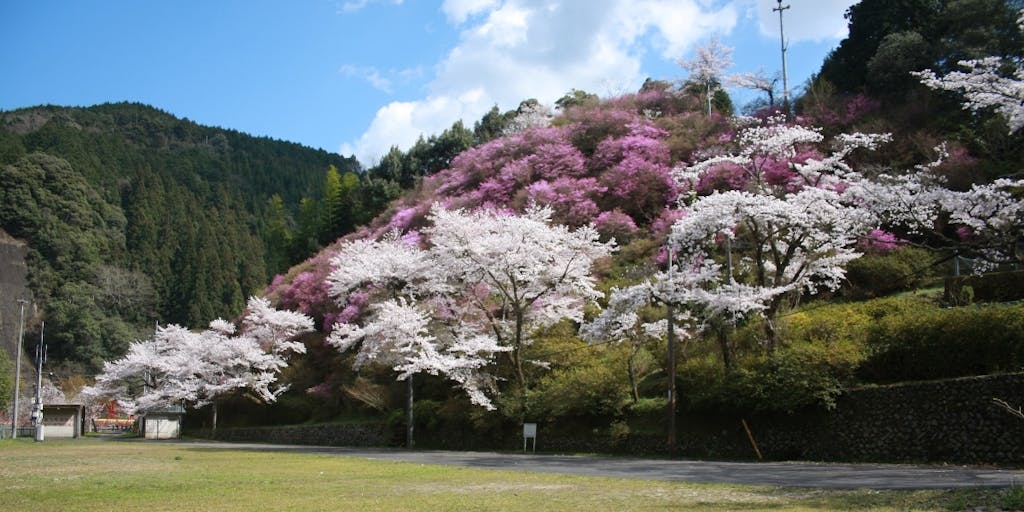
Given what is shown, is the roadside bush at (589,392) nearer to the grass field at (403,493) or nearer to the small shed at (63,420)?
the grass field at (403,493)

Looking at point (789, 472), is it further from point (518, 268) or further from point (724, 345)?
point (518, 268)

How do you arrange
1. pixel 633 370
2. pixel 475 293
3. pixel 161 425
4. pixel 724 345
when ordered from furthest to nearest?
pixel 161 425
pixel 475 293
pixel 633 370
pixel 724 345

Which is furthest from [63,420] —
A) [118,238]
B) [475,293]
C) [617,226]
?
[118,238]

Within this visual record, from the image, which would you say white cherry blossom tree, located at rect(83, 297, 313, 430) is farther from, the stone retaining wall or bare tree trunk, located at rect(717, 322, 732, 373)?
bare tree trunk, located at rect(717, 322, 732, 373)

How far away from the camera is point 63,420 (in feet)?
150

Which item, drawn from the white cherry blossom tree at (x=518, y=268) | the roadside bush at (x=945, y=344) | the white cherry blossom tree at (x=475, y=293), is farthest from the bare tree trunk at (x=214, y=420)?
the roadside bush at (x=945, y=344)

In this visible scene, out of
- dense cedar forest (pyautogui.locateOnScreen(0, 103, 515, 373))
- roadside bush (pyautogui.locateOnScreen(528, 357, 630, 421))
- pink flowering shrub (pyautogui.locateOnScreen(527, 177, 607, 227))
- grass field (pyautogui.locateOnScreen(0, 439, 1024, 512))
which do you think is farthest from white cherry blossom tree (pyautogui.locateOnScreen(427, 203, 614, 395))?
dense cedar forest (pyautogui.locateOnScreen(0, 103, 515, 373))

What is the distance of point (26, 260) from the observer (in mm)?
80875

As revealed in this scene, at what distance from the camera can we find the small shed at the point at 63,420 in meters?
45.3

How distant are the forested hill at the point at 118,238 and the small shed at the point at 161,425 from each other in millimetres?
19468

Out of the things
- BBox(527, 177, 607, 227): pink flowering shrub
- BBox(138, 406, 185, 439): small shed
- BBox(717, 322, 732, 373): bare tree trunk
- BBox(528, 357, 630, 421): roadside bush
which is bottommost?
BBox(138, 406, 185, 439): small shed

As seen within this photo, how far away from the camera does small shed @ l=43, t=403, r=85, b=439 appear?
45.3 meters

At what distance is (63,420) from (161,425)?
5.46m

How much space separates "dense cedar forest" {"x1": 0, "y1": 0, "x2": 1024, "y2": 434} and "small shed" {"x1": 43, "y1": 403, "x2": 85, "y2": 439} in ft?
34.1
